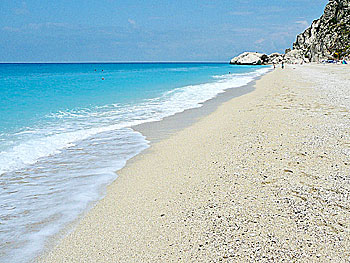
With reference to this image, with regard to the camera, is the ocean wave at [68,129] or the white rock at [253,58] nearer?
the ocean wave at [68,129]

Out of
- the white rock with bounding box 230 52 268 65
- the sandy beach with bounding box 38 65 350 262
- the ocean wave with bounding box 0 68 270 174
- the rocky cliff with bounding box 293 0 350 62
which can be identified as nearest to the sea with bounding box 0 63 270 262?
the ocean wave with bounding box 0 68 270 174

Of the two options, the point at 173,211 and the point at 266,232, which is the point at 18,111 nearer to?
the point at 173,211

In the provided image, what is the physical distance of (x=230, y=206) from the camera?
3.58 m

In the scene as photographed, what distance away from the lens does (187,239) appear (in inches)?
120

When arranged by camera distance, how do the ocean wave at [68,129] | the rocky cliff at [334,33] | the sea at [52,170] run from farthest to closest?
the rocky cliff at [334,33] → the ocean wave at [68,129] → the sea at [52,170]

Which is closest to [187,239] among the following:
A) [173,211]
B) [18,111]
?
[173,211]

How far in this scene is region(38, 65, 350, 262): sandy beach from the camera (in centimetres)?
283

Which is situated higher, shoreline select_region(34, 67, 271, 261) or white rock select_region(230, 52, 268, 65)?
white rock select_region(230, 52, 268, 65)

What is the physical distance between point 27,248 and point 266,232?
9.05ft

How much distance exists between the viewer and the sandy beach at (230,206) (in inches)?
111

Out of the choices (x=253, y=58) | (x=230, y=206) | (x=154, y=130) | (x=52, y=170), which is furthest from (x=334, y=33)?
(x=230, y=206)

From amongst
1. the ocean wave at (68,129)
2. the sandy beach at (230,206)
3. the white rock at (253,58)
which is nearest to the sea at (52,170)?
the ocean wave at (68,129)

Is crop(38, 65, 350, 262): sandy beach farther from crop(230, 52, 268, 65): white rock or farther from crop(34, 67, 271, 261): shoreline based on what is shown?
crop(230, 52, 268, 65): white rock

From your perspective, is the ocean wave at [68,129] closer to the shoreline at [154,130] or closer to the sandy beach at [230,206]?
the shoreline at [154,130]
